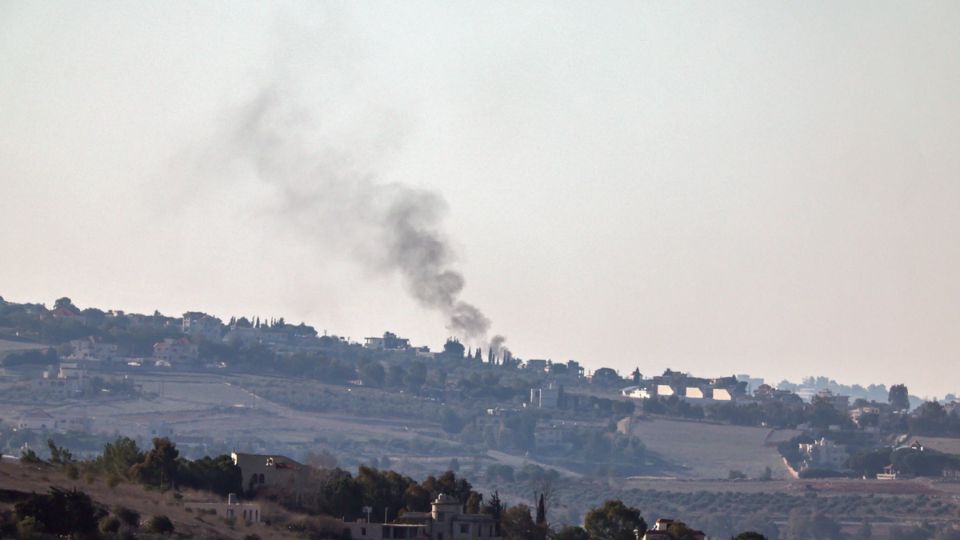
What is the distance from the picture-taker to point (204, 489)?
80.6 m

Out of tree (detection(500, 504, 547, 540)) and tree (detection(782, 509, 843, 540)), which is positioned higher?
tree (detection(782, 509, 843, 540))

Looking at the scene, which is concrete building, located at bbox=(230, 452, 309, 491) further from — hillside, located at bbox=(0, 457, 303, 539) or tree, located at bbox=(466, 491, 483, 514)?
hillside, located at bbox=(0, 457, 303, 539)

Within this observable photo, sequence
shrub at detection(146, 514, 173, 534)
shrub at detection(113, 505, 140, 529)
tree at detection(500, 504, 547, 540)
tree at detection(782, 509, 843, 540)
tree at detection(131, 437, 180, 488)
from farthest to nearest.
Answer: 1. tree at detection(782, 509, 843, 540)
2. tree at detection(500, 504, 547, 540)
3. tree at detection(131, 437, 180, 488)
4. shrub at detection(113, 505, 140, 529)
5. shrub at detection(146, 514, 173, 534)

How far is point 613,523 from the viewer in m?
91.9

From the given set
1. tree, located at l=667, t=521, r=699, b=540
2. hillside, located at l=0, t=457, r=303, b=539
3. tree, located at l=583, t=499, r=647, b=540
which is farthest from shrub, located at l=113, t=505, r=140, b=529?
tree, located at l=583, t=499, r=647, b=540

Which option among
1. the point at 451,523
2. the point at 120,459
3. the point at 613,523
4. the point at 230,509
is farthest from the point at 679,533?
the point at 230,509

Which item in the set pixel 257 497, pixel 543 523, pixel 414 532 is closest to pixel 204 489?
pixel 257 497

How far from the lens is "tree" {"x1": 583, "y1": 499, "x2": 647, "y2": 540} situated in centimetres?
9007

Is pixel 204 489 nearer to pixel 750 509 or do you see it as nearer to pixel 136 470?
pixel 136 470

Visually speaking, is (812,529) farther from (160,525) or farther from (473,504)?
(160,525)

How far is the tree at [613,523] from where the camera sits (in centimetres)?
9007

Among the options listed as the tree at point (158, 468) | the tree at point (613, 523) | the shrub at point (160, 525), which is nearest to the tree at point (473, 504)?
the tree at point (613, 523)

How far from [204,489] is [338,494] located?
4282 millimetres

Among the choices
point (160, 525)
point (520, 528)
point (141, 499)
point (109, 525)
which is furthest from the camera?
point (520, 528)
